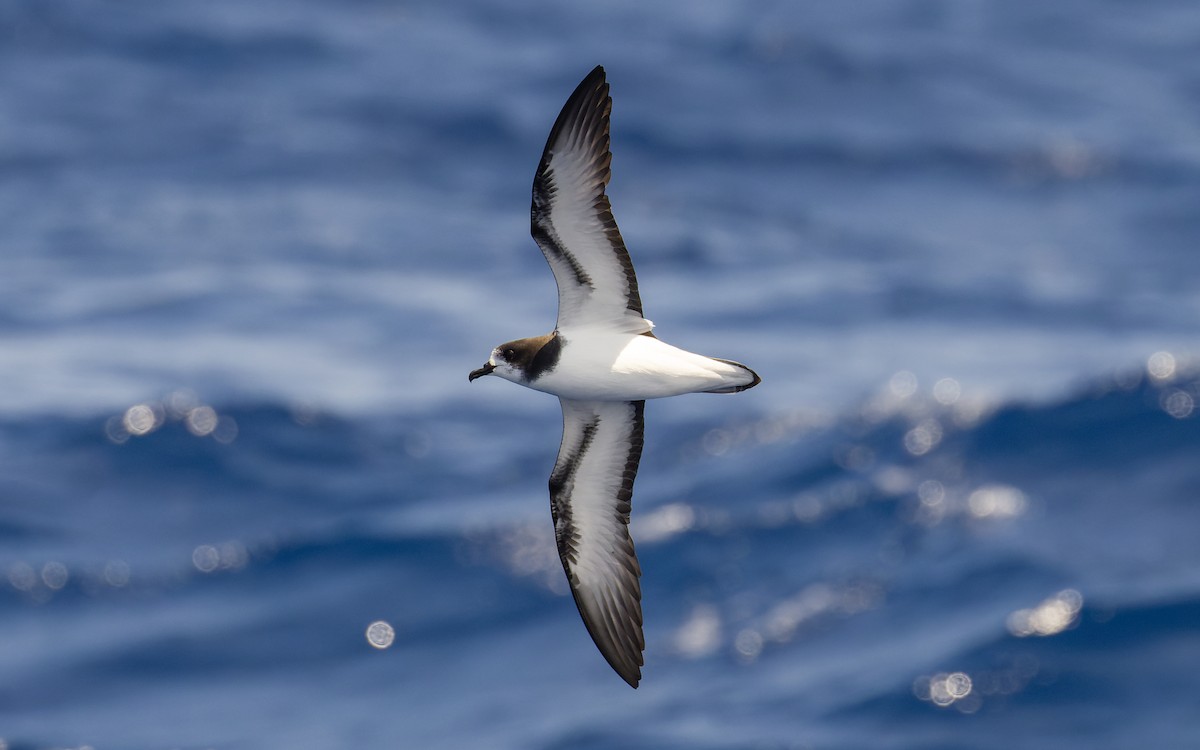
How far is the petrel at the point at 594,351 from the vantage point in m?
12.4

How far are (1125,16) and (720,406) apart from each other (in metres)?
34.6

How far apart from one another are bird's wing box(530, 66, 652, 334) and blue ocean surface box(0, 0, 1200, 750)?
19.8 meters

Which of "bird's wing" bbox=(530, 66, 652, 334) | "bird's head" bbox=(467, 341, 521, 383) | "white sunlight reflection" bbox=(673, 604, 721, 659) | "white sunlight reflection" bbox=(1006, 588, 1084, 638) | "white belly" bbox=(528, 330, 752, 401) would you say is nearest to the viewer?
"bird's wing" bbox=(530, 66, 652, 334)

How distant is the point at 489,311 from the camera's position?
165 ft

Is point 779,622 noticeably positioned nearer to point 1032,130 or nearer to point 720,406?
point 720,406

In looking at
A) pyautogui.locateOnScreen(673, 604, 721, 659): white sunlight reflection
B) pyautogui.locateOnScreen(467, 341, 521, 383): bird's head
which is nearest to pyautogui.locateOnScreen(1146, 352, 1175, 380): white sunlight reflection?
pyautogui.locateOnScreen(673, 604, 721, 659): white sunlight reflection

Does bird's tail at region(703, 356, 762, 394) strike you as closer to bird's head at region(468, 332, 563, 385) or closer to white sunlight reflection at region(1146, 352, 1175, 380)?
bird's head at region(468, 332, 563, 385)

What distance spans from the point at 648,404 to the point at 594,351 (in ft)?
96.2

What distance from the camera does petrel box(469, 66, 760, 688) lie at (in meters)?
12.4

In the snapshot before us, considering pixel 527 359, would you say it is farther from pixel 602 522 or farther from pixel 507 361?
pixel 602 522

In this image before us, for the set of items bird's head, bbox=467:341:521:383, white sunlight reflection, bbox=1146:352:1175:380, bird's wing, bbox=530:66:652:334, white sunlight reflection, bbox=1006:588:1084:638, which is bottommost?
bird's head, bbox=467:341:521:383

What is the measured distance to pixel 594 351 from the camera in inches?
511

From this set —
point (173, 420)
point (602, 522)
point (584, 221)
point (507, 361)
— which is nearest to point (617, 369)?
point (507, 361)

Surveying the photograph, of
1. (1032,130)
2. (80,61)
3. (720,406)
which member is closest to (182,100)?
(80,61)
